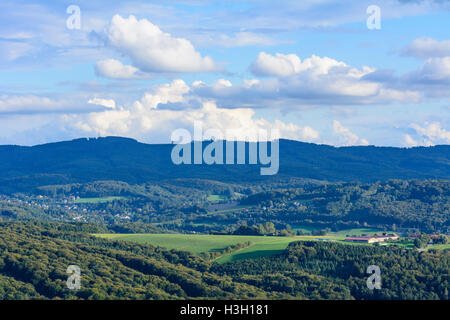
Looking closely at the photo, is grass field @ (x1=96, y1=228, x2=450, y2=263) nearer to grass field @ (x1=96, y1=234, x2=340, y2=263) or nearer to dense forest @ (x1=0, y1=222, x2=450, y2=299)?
grass field @ (x1=96, y1=234, x2=340, y2=263)

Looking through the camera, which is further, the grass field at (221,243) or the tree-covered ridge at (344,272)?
the grass field at (221,243)

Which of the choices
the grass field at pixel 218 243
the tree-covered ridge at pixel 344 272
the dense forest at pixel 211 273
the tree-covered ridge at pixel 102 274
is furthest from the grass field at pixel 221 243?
the tree-covered ridge at pixel 102 274

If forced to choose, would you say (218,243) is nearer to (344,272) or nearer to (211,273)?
(211,273)

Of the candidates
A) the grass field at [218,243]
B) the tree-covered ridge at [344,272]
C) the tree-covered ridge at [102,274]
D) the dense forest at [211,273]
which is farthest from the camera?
the grass field at [218,243]

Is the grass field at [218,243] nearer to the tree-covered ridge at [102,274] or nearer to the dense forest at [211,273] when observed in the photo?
the dense forest at [211,273]

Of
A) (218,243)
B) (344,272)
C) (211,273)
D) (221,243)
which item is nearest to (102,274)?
(211,273)

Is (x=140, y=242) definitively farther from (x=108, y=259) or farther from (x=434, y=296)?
(x=434, y=296)

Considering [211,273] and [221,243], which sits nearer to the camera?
[211,273]

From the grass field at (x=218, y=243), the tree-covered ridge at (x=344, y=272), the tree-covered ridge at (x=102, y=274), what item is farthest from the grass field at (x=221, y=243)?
the tree-covered ridge at (x=102, y=274)

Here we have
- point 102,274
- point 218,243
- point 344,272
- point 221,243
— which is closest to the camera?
point 102,274

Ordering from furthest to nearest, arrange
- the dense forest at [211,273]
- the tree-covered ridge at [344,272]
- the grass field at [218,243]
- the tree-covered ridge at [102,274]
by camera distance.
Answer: the grass field at [218,243] < the tree-covered ridge at [344,272] < the dense forest at [211,273] < the tree-covered ridge at [102,274]
